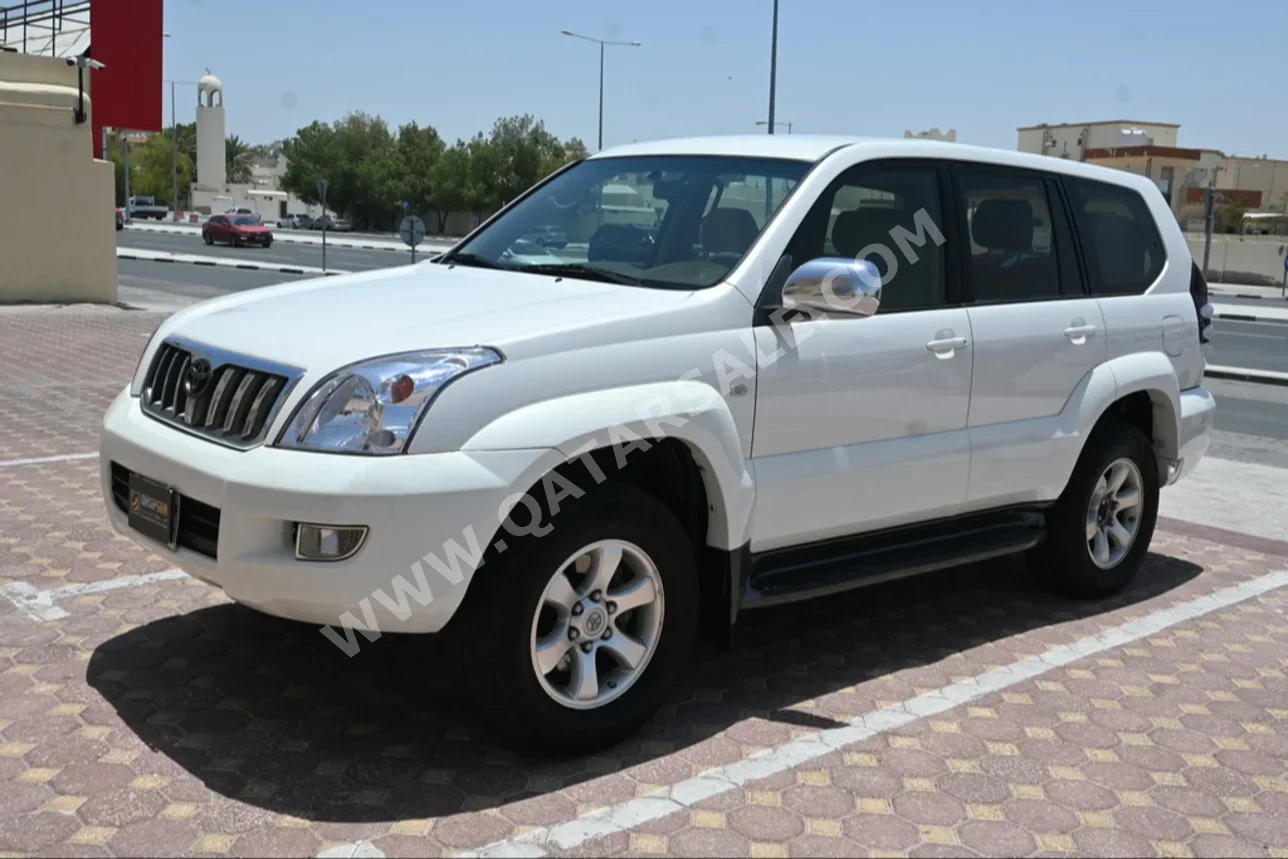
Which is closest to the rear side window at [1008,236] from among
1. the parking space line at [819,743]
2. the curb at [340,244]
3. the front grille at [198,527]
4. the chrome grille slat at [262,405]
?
the parking space line at [819,743]

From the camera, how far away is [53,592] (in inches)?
213

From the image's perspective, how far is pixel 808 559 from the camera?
458 centimetres

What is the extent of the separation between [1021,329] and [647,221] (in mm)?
1617

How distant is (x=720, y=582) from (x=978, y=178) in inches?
84.7

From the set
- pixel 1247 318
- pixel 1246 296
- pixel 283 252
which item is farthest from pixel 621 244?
pixel 283 252

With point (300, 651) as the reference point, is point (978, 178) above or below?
above

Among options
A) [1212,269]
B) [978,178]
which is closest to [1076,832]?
[978,178]

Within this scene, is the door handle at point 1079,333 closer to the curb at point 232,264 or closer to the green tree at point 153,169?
the curb at point 232,264

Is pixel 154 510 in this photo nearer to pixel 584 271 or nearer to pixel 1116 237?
pixel 584 271

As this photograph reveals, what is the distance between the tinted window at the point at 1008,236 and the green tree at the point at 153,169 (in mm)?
113682

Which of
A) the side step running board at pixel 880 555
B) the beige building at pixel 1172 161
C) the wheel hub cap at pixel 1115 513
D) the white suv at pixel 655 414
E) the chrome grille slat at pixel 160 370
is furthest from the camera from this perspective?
the beige building at pixel 1172 161

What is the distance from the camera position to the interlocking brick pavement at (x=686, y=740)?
3.52 meters

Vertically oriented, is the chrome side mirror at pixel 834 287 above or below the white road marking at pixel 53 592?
above

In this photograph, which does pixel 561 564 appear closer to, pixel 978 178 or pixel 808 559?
pixel 808 559
